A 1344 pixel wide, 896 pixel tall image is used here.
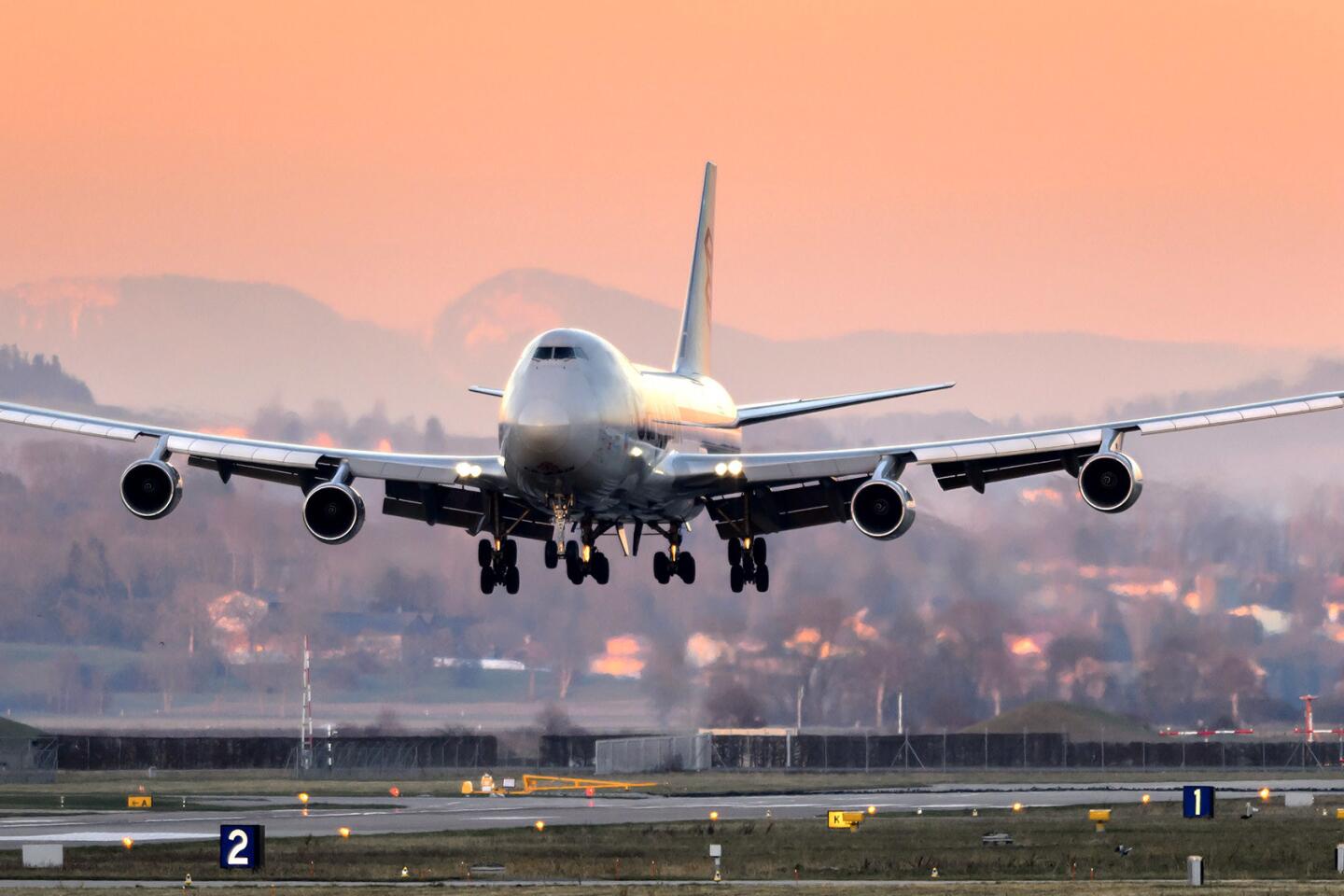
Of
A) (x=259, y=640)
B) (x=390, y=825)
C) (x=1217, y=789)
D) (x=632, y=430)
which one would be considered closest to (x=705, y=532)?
(x=259, y=640)

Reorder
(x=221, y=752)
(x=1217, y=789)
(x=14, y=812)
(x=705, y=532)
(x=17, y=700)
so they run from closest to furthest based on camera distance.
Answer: (x=14, y=812), (x=1217, y=789), (x=221, y=752), (x=705, y=532), (x=17, y=700)

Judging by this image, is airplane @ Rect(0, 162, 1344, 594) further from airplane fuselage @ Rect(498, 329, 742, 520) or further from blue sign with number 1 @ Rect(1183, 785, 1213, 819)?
blue sign with number 1 @ Rect(1183, 785, 1213, 819)

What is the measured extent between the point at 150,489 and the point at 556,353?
13225 millimetres

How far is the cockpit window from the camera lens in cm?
5409

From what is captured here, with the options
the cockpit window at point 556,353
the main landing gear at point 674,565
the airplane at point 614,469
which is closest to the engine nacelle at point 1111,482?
the airplane at point 614,469

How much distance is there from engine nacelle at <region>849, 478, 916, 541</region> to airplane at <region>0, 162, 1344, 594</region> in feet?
0.15

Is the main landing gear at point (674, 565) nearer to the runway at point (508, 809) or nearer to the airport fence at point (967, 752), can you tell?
the runway at point (508, 809)

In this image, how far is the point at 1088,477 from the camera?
5803cm

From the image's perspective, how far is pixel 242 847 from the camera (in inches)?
2306

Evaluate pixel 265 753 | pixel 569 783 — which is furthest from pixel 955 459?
pixel 265 753

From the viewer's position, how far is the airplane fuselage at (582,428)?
5334cm

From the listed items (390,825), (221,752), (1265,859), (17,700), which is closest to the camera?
(1265,859)

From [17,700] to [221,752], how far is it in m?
26.7

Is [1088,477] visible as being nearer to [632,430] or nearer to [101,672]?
[632,430]
